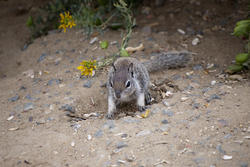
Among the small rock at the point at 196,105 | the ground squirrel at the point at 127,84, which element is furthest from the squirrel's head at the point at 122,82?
the small rock at the point at 196,105

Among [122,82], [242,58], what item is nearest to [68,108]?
[122,82]

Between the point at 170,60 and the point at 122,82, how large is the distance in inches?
62.0

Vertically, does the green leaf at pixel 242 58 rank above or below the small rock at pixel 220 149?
above

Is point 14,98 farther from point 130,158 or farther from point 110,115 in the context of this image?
point 130,158

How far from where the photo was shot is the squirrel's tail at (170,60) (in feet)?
17.3

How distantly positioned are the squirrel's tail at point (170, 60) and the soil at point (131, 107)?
0.48 ft

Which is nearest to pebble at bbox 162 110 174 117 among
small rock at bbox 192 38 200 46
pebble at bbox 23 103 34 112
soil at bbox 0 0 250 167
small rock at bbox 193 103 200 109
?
soil at bbox 0 0 250 167

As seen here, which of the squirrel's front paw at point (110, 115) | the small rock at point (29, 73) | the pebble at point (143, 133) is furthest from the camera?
the small rock at point (29, 73)

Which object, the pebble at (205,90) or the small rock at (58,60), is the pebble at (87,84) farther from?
the pebble at (205,90)

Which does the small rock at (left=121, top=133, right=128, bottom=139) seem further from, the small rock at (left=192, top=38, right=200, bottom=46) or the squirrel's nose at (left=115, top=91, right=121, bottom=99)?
the small rock at (left=192, top=38, right=200, bottom=46)

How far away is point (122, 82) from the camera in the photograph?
4078 mm

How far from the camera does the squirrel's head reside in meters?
4.02

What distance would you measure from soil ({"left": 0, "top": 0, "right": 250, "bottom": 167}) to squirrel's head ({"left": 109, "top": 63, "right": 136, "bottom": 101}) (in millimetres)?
353

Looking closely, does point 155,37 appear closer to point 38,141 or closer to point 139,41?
point 139,41
